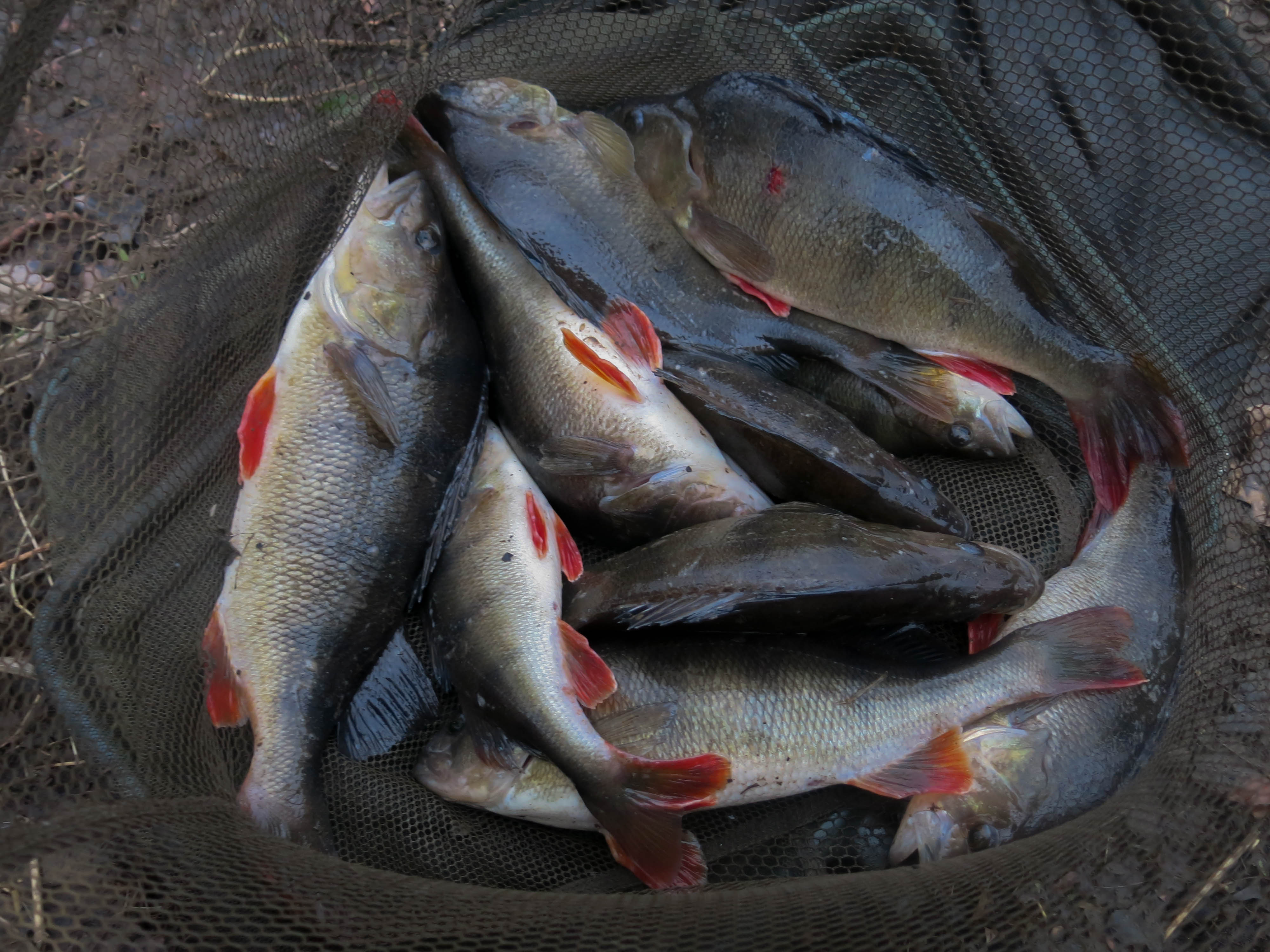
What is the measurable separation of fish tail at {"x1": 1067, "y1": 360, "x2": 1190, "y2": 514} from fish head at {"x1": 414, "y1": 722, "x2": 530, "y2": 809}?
1847 mm

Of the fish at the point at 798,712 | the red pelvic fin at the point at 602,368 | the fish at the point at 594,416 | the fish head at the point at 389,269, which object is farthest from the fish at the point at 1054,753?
the fish head at the point at 389,269

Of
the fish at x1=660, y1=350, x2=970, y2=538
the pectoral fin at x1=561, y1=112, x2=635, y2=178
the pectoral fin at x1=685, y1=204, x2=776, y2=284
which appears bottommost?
the fish at x1=660, y1=350, x2=970, y2=538

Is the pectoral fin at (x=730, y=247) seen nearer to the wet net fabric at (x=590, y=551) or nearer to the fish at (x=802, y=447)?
the fish at (x=802, y=447)

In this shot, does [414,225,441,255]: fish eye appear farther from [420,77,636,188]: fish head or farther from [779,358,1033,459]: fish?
[779,358,1033,459]: fish

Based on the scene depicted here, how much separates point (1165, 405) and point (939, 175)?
973mm

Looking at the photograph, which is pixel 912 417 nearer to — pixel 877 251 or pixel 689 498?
pixel 877 251

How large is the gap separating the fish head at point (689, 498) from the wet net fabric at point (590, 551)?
0.70 meters

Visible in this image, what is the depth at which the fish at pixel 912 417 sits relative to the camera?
245 centimetres

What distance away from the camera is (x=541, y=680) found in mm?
1999

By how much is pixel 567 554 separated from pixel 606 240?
935mm

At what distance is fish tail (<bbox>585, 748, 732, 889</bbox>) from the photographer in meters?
1.94

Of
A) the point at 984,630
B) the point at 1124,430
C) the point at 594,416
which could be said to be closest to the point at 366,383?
the point at 594,416

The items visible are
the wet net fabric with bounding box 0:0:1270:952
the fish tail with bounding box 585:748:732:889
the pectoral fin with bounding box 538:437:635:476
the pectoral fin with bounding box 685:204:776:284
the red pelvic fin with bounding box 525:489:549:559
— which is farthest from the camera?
the pectoral fin with bounding box 685:204:776:284

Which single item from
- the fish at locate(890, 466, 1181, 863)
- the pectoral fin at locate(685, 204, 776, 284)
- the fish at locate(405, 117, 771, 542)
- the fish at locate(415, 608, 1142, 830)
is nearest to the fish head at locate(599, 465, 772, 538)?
the fish at locate(405, 117, 771, 542)
